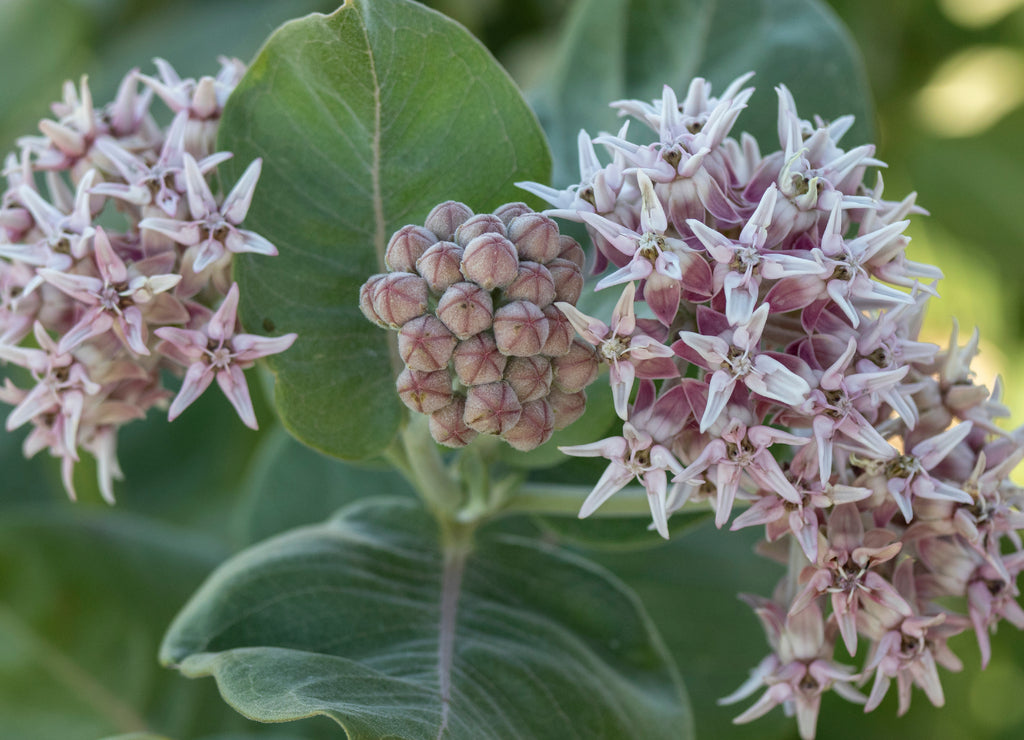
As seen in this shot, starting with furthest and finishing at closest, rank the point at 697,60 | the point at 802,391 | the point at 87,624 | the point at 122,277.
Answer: the point at 87,624 → the point at 697,60 → the point at 122,277 → the point at 802,391

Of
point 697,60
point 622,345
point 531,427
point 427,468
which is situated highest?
point 697,60

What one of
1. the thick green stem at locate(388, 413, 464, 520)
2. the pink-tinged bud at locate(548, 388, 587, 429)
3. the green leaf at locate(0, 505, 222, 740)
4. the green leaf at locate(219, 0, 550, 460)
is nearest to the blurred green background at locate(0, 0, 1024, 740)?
the green leaf at locate(0, 505, 222, 740)

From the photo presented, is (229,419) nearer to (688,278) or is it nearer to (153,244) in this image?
(153,244)

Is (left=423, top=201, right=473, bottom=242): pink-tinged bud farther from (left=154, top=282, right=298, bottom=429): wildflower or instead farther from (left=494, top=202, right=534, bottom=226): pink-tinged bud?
(left=154, top=282, right=298, bottom=429): wildflower

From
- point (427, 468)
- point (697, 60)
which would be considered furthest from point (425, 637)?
point (697, 60)

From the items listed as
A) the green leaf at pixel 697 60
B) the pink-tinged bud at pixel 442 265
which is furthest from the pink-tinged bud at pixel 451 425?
the green leaf at pixel 697 60

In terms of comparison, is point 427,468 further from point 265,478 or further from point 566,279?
point 265,478
